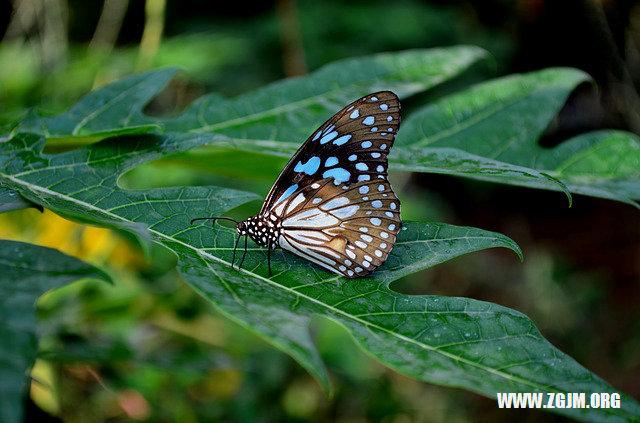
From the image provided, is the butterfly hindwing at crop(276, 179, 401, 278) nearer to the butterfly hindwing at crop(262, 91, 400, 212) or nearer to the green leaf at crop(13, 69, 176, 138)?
the butterfly hindwing at crop(262, 91, 400, 212)

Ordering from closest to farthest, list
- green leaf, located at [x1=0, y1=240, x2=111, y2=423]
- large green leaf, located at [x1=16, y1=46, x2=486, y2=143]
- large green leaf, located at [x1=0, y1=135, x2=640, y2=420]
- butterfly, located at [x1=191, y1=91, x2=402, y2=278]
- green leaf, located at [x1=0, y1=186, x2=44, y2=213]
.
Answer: green leaf, located at [x1=0, y1=240, x2=111, y2=423], large green leaf, located at [x1=0, y1=135, x2=640, y2=420], green leaf, located at [x1=0, y1=186, x2=44, y2=213], butterfly, located at [x1=191, y1=91, x2=402, y2=278], large green leaf, located at [x1=16, y1=46, x2=486, y2=143]

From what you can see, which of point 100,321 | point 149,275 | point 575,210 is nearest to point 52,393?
point 100,321

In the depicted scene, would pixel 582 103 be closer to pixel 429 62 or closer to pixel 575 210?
pixel 575 210

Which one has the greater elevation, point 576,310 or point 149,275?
point 149,275

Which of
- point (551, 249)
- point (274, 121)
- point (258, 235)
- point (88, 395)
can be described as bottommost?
point (551, 249)

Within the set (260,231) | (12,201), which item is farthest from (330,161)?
(12,201)

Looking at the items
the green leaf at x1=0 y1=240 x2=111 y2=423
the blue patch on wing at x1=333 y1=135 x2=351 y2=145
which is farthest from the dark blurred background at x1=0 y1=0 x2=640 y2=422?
the green leaf at x1=0 y1=240 x2=111 y2=423

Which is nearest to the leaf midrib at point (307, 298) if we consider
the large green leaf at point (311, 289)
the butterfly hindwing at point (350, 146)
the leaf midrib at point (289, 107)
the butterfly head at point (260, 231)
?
the large green leaf at point (311, 289)

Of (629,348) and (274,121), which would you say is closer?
(274,121)
